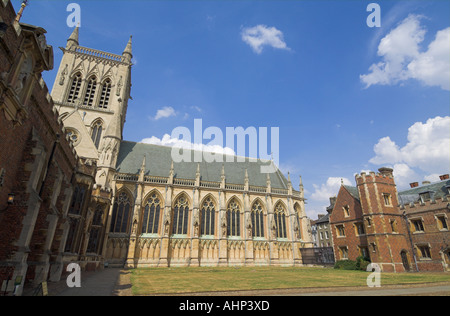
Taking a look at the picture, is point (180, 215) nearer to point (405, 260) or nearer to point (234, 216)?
point (234, 216)

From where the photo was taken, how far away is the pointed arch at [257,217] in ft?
115

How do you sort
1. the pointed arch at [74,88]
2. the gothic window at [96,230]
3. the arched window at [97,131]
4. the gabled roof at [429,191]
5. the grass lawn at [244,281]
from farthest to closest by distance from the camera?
the pointed arch at [74,88]
the arched window at [97,131]
the gabled roof at [429,191]
the gothic window at [96,230]
the grass lawn at [244,281]

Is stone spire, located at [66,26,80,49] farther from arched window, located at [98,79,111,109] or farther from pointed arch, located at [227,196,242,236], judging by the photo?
pointed arch, located at [227,196,242,236]

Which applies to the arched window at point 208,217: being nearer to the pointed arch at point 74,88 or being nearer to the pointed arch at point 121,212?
the pointed arch at point 121,212

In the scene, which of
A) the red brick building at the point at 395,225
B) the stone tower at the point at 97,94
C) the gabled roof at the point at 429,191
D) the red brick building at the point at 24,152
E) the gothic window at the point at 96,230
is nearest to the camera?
the red brick building at the point at 24,152

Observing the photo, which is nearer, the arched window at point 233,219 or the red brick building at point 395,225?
the red brick building at point 395,225

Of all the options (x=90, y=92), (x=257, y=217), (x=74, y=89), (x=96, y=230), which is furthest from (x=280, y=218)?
(x=74, y=89)

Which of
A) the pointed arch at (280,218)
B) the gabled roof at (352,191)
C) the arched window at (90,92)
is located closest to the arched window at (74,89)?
the arched window at (90,92)

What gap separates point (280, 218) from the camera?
3706 centimetres

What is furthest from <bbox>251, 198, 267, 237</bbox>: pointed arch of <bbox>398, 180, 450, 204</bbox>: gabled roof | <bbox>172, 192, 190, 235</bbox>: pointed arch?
<bbox>398, 180, 450, 204</bbox>: gabled roof

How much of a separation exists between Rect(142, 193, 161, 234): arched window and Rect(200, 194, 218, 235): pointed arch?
5778 millimetres

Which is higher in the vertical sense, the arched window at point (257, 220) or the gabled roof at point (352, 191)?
the gabled roof at point (352, 191)

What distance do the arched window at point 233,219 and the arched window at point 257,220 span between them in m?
2.33

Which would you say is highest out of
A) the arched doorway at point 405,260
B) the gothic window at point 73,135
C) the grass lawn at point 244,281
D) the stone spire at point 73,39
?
the stone spire at point 73,39
